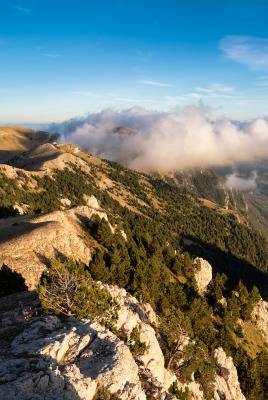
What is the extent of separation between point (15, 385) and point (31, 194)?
558ft

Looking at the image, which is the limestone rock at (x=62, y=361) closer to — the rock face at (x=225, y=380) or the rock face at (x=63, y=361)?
the rock face at (x=63, y=361)

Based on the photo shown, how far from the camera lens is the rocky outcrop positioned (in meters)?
101

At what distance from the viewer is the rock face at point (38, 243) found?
58188 mm

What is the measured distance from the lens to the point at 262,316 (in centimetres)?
10350

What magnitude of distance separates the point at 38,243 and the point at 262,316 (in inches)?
3341

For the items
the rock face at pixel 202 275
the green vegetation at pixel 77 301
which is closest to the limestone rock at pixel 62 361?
the green vegetation at pixel 77 301

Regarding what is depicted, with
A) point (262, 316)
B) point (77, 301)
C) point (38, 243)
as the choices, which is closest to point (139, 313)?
point (77, 301)

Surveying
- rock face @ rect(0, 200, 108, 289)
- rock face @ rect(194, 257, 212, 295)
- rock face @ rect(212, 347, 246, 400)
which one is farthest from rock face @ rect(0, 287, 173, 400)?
rock face @ rect(194, 257, 212, 295)

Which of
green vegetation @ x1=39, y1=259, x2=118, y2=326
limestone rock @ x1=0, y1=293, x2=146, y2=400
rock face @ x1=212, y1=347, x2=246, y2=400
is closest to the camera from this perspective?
limestone rock @ x1=0, y1=293, x2=146, y2=400

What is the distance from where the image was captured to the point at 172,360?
4456 centimetres

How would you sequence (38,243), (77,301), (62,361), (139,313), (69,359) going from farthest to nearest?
(38,243) < (139,313) < (77,301) < (69,359) < (62,361)

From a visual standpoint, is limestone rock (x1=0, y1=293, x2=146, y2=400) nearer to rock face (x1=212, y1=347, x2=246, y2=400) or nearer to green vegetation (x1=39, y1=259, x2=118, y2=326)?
green vegetation (x1=39, y1=259, x2=118, y2=326)

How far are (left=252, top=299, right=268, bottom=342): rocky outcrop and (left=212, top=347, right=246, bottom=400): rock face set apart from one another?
47.3 meters

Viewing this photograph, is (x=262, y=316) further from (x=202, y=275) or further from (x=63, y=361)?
(x=63, y=361)
